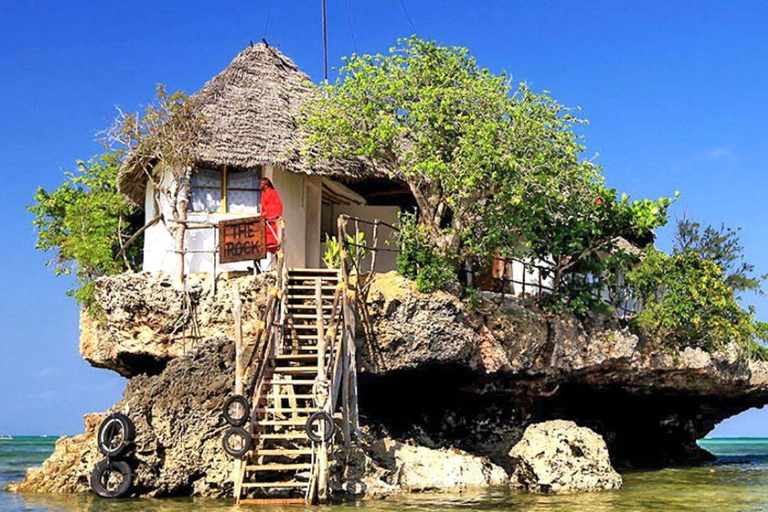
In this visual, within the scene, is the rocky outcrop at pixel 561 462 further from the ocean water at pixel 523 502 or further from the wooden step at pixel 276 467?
the wooden step at pixel 276 467

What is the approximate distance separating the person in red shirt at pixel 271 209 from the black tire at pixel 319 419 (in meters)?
5.05

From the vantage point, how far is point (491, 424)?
2080cm

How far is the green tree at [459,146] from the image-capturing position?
1817cm

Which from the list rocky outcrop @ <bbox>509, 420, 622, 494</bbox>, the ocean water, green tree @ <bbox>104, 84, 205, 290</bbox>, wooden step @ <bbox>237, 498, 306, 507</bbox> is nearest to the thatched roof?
green tree @ <bbox>104, 84, 205, 290</bbox>

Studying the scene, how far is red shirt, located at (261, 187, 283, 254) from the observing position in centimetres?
1878

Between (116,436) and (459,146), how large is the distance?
843 centimetres

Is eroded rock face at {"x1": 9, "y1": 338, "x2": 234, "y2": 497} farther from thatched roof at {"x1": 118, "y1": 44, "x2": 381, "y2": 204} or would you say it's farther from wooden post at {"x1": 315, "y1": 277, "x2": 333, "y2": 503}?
thatched roof at {"x1": 118, "y1": 44, "x2": 381, "y2": 204}

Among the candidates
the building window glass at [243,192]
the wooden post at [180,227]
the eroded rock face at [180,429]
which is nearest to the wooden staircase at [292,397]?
the eroded rock face at [180,429]

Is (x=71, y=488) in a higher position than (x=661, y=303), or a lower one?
lower

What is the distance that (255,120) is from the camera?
776 inches

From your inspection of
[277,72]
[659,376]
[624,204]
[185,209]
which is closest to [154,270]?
[185,209]

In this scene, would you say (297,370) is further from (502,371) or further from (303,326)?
(502,371)

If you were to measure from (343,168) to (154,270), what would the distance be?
444 centimetres

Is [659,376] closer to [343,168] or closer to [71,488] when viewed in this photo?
[343,168]
